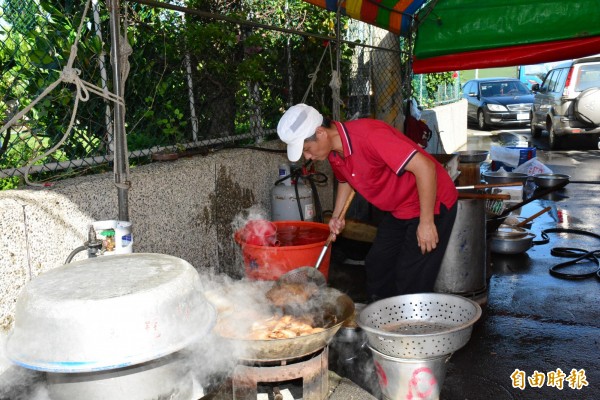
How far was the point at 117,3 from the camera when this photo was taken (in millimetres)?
3547

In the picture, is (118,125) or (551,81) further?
(551,81)

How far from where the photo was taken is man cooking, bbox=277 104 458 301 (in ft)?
12.6

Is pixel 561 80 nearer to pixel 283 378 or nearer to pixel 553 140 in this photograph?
pixel 553 140

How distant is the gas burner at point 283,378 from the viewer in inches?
125

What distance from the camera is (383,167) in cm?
412

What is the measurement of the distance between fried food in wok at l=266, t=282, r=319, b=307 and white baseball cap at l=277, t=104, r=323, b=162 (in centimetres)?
88

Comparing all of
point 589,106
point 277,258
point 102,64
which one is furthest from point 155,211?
point 589,106

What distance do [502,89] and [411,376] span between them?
23354 mm

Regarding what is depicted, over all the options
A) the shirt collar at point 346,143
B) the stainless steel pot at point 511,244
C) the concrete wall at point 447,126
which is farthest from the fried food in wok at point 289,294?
the concrete wall at point 447,126

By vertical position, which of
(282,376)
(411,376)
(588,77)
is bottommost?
(411,376)

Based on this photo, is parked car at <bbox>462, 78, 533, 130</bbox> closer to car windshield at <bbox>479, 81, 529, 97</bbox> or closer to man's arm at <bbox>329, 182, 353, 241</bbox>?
car windshield at <bbox>479, 81, 529, 97</bbox>

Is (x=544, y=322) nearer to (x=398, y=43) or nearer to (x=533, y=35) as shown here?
(x=533, y=35)

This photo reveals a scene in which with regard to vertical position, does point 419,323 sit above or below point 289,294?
below

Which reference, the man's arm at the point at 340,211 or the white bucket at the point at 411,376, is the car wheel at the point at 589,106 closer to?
the man's arm at the point at 340,211
